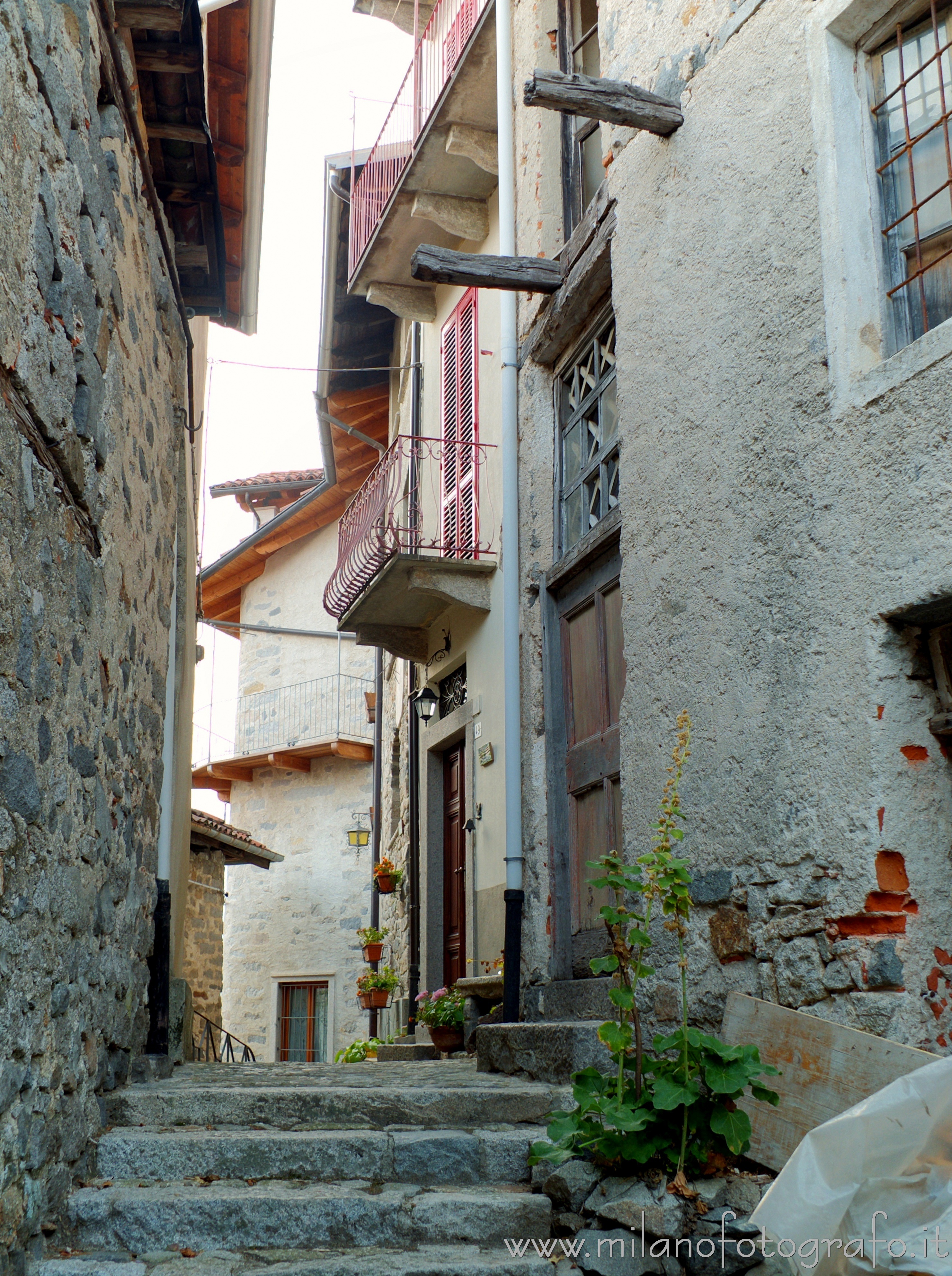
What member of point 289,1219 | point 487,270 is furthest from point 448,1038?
point 487,270

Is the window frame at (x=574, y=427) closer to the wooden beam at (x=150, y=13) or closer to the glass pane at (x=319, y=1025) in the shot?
the wooden beam at (x=150, y=13)

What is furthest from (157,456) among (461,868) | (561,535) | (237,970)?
(237,970)

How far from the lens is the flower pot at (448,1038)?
689 cm

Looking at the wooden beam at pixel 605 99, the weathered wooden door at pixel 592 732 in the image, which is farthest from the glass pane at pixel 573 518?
the wooden beam at pixel 605 99

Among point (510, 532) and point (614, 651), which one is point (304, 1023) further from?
point (614, 651)

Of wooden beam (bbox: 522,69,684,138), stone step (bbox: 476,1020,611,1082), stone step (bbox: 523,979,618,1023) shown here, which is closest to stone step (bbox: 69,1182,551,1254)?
stone step (bbox: 476,1020,611,1082)

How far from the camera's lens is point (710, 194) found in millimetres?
4348

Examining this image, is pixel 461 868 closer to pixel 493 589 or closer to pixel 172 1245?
pixel 493 589

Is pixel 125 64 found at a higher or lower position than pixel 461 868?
higher

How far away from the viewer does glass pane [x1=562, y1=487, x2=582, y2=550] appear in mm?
6133

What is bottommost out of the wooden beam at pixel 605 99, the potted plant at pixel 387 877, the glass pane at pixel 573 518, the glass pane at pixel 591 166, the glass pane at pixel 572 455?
the potted plant at pixel 387 877

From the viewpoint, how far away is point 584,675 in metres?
5.93

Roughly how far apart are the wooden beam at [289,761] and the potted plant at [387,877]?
728 centimetres

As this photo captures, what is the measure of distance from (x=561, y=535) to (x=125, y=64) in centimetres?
304
